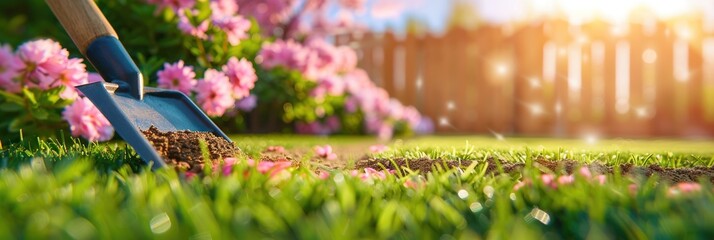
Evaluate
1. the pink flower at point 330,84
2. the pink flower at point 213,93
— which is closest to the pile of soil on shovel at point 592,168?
the pink flower at point 213,93

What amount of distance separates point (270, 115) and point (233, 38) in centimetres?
191

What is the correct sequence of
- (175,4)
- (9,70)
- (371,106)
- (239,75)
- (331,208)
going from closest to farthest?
1. (331,208)
2. (9,70)
3. (239,75)
4. (175,4)
5. (371,106)

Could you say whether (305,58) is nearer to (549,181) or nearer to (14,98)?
(14,98)

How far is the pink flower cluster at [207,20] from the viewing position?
385 cm

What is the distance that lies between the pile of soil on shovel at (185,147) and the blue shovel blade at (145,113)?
6 cm

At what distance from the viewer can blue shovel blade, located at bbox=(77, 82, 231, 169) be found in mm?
1785

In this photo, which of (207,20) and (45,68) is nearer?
(45,68)

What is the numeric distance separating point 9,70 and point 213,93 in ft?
2.98

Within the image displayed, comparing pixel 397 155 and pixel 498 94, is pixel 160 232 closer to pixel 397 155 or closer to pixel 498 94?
pixel 397 155

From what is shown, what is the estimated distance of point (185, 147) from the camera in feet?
6.73

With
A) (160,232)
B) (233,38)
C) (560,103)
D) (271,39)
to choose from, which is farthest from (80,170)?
(560,103)

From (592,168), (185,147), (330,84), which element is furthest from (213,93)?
(330,84)

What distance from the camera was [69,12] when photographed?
2.39 m

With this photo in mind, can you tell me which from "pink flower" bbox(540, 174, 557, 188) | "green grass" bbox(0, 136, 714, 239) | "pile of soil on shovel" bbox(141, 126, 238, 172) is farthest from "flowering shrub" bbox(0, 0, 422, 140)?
"pink flower" bbox(540, 174, 557, 188)
